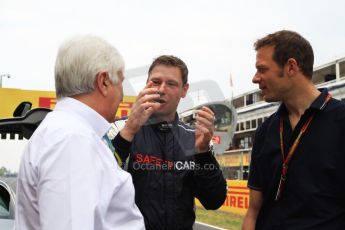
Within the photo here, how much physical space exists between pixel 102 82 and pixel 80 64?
87 millimetres

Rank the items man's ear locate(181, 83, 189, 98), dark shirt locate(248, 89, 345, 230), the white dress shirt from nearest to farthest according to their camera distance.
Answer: the white dress shirt → dark shirt locate(248, 89, 345, 230) → man's ear locate(181, 83, 189, 98)

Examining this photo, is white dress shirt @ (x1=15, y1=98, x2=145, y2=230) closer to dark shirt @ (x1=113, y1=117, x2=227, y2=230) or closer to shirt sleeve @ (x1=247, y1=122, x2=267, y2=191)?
dark shirt @ (x1=113, y1=117, x2=227, y2=230)

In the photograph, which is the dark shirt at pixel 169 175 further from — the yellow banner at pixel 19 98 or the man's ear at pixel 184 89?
the yellow banner at pixel 19 98

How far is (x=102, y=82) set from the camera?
143 centimetres

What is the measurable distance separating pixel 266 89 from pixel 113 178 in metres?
1.30

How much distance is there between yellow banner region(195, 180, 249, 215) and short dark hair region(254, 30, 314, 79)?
1240 cm

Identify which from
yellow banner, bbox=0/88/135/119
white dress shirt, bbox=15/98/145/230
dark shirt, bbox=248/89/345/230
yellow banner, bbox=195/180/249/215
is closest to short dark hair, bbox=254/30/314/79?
dark shirt, bbox=248/89/345/230

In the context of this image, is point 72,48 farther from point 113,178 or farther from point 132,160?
point 132,160

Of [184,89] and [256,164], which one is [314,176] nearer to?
[256,164]

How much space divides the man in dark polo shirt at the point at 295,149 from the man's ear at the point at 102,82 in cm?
112

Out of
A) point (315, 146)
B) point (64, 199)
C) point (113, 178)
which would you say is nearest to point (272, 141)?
point (315, 146)

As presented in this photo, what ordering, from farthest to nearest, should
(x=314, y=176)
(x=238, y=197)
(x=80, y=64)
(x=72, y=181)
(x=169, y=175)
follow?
(x=238, y=197) → (x=169, y=175) → (x=314, y=176) → (x=80, y=64) → (x=72, y=181)

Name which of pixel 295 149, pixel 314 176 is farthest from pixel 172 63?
pixel 314 176

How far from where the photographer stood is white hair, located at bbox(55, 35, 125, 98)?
4.60 ft
